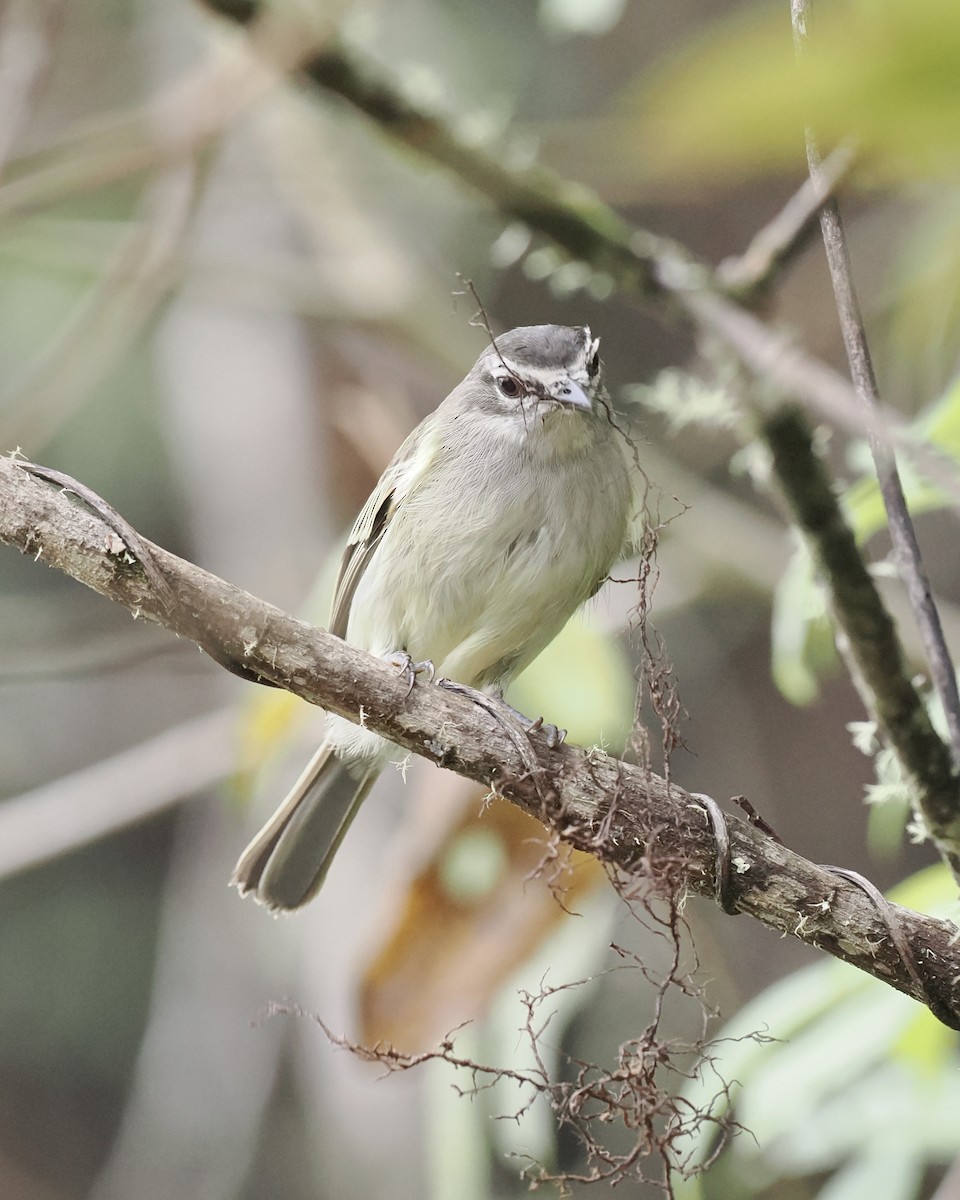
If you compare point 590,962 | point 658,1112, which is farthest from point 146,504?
point 658,1112

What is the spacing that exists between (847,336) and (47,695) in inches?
205

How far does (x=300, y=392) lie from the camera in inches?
225

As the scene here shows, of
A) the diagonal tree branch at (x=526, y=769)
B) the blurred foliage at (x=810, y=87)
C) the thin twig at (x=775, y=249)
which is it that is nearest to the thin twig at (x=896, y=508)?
the diagonal tree branch at (x=526, y=769)

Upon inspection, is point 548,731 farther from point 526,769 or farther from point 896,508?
point 896,508

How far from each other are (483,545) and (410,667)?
90 cm

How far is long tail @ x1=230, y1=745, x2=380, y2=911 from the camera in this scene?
2.94m

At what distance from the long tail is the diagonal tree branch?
46.1 inches

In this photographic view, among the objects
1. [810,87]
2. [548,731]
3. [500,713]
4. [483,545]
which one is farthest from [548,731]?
[810,87]

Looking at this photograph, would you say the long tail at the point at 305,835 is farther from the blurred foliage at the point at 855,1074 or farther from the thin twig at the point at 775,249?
the thin twig at the point at 775,249

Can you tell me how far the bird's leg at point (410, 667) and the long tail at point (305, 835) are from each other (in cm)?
31

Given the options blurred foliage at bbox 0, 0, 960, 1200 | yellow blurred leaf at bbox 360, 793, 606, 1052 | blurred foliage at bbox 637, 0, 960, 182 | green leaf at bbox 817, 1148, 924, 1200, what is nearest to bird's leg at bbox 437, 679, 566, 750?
blurred foliage at bbox 0, 0, 960, 1200

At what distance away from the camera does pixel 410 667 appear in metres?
2.01

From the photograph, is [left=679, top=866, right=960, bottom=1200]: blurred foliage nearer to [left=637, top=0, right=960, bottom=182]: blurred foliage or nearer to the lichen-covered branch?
the lichen-covered branch

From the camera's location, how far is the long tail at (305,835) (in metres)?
2.94
